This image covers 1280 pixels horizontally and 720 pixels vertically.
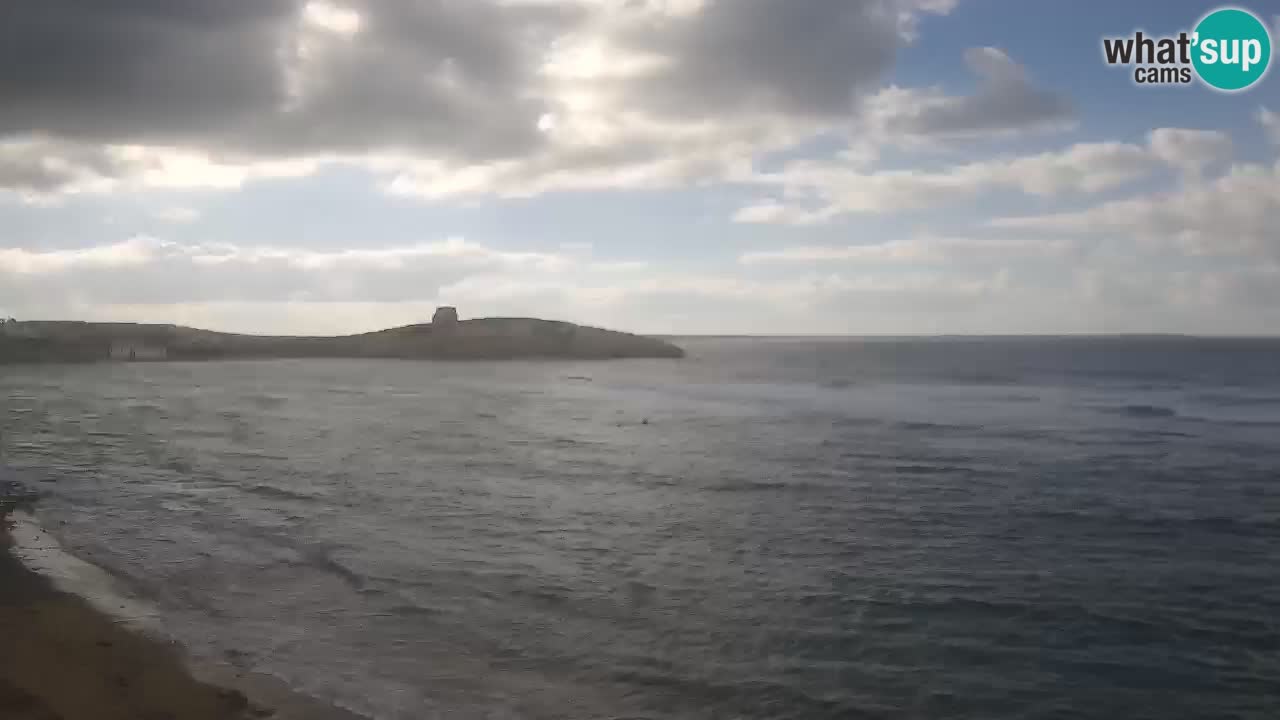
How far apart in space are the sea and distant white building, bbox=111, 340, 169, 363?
151254 mm

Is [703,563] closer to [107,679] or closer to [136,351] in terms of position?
[107,679]

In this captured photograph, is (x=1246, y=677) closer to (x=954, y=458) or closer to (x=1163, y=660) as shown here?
(x=1163, y=660)

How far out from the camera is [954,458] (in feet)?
146

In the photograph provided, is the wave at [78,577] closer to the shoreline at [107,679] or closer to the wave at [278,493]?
the shoreline at [107,679]

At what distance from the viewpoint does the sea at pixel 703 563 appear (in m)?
16.2

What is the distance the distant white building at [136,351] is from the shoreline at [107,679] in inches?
7686

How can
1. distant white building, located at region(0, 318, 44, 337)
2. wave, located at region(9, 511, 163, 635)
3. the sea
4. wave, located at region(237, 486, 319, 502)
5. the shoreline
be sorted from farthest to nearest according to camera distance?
1. distant white building, located at region(0, 318, 44, 337)
2. wave, located at region(237, 486, 319, 502)
3. wave, located at region(9, 511, 163, 635)
4. the sea
5. the shoreline

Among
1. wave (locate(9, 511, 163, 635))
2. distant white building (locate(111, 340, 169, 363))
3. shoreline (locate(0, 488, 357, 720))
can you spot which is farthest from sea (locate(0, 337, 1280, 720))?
distant white building (locate(111, 340, 169, 363))

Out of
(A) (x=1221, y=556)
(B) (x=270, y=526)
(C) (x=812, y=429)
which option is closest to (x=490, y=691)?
(B) (x=270, y=526)

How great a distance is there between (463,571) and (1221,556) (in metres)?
22.4

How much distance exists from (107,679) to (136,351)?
205 m

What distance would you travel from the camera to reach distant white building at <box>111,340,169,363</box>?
186875 mm

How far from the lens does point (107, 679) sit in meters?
14.7

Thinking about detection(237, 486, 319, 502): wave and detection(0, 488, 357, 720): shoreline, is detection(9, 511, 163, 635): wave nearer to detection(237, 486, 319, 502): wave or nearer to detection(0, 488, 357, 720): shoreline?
detection(0, 488, 357, 720): shoreline
